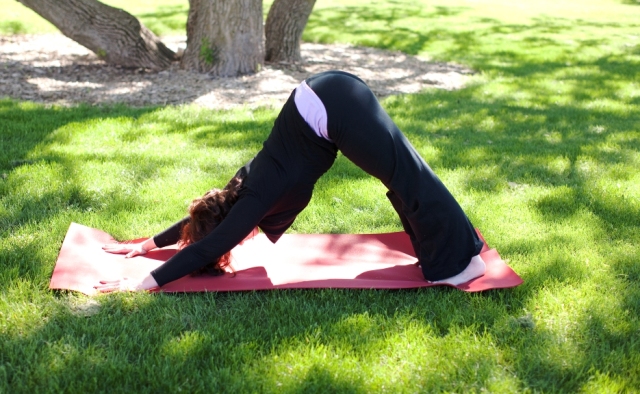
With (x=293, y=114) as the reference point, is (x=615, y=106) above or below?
below

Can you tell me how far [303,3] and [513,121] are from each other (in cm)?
367

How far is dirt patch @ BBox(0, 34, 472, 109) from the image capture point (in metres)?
7.50

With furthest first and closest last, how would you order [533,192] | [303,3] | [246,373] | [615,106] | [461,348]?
[303,3] < [615,106] < [533,192] < [461,348] < [246,373]

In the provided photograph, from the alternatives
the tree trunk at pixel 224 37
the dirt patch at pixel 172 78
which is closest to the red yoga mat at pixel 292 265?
the dirt patch at pixel 172 78

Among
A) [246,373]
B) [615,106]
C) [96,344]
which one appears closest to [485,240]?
[246,373]

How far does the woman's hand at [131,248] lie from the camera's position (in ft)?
13.4

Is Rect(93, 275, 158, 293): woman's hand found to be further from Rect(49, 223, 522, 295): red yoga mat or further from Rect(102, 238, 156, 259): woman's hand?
Rect(102, 238, 156, 259): woman's hand

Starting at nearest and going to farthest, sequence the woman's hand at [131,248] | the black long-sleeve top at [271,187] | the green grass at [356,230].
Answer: the green grass at [356,230] < the black long-sleeve top at [271,187] < the woman's hand at [131,248]

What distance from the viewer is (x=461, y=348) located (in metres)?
3.14

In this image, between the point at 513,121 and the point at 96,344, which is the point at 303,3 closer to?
the point at 513,121

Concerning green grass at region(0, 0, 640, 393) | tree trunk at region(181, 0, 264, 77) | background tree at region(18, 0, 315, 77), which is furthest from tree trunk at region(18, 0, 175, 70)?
green grass at region(0, 0, 640, 393)

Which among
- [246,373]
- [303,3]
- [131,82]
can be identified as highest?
[303,3]

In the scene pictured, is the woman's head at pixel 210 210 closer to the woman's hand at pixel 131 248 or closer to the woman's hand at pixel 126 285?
the woman's hand at pixel 126 285

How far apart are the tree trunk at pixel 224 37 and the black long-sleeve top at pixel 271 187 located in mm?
4839
